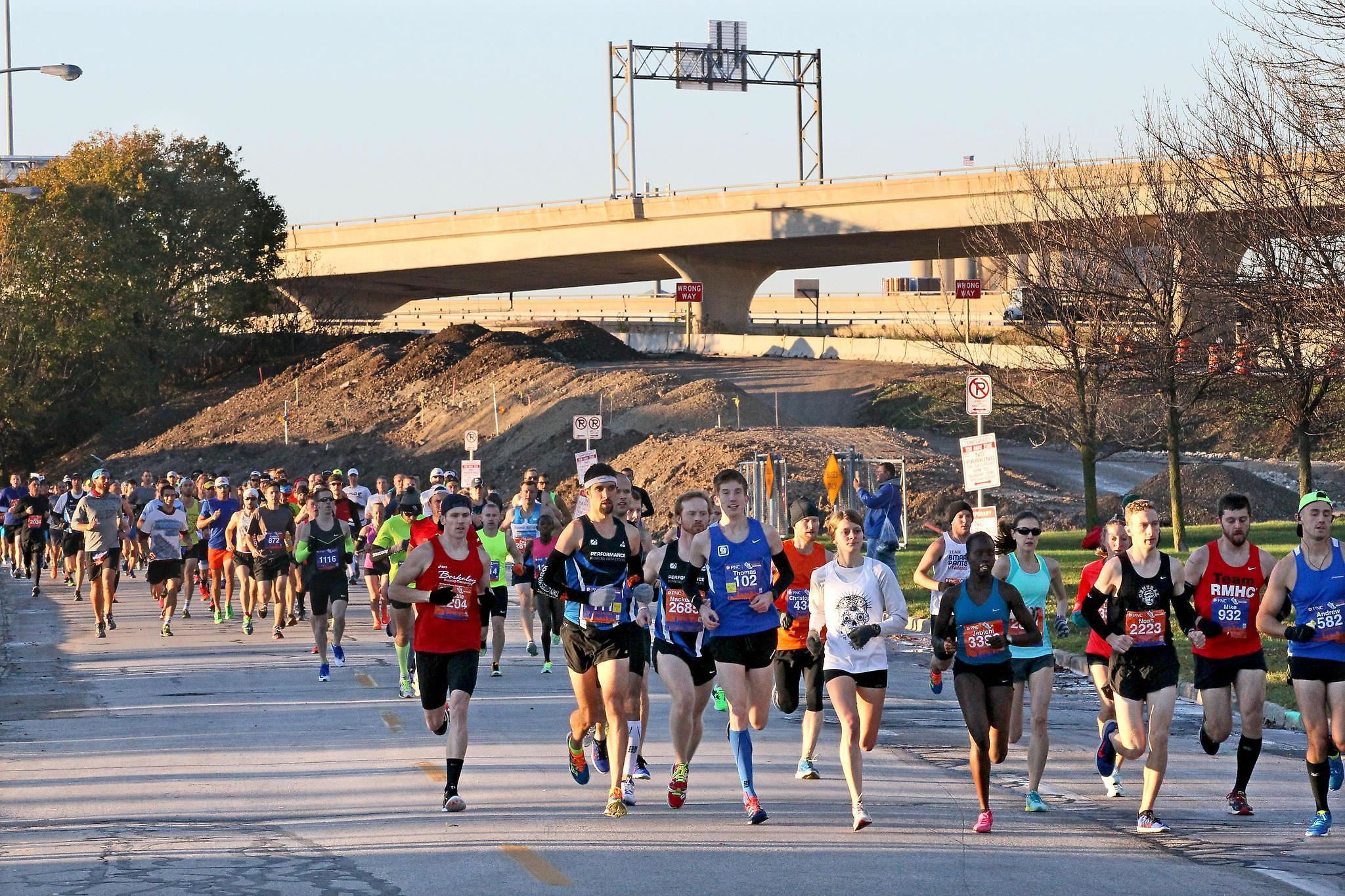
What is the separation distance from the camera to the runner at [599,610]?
33.6 feet

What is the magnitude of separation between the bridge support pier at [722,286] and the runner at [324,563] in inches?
2141

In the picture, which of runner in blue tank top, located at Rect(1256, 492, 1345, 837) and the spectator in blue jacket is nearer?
runner in blue tank top, located at Rect(1256, 492, 1345, 837)

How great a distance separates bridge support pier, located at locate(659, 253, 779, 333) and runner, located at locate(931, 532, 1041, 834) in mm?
61794

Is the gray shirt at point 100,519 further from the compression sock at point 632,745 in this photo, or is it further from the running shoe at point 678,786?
the running shoe at point 678,786

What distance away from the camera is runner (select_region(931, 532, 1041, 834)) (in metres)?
9.70

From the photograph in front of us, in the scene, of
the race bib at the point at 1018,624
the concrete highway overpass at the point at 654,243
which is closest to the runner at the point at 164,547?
the race bib at the point at 1018,624

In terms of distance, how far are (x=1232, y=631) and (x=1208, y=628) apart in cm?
17

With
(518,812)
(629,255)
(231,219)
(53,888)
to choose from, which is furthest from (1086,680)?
(231,219)

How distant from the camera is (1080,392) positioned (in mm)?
29984

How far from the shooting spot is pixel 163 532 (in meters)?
22.2

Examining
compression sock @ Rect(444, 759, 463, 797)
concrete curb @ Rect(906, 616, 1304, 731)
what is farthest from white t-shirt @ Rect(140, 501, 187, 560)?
compression sock @ Rect(444, 759, 463, 797)

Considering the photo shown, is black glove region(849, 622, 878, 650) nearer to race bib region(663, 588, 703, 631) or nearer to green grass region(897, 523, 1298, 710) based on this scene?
race bib region(663, 588, 703, 631)

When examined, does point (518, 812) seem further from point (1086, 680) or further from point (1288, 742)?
point (1086, 680)

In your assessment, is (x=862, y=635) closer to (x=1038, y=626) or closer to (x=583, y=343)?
(x=1038, y=626)
